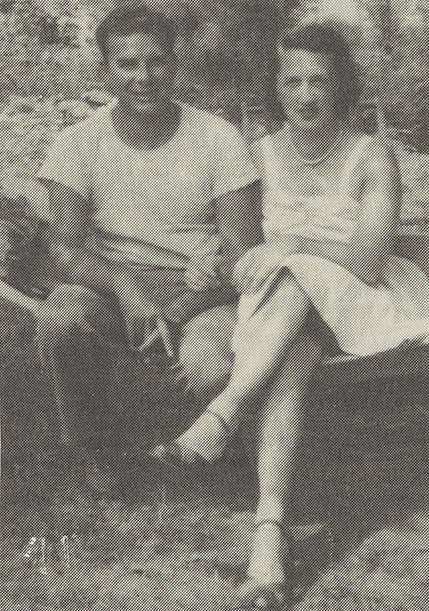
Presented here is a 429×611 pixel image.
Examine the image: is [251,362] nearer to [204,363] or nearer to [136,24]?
[204,363]

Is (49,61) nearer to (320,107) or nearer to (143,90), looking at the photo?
(143,90)

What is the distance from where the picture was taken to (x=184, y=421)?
2.46 m

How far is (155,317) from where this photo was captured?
2529 millimetres

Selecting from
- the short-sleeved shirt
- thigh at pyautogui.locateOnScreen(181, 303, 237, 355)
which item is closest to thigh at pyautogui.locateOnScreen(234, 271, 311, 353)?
thigh at pyautogui.locateOnScreen(181, 303, 237, 355)

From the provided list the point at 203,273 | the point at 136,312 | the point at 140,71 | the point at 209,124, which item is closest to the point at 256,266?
the point at 203,273

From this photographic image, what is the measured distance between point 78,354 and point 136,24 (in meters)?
0.85

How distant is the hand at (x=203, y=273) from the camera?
2.53 meters

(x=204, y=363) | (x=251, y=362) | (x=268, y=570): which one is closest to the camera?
(x=268, y=570)

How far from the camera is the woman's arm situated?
243 centimetres

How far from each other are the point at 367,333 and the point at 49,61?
3.79 ft

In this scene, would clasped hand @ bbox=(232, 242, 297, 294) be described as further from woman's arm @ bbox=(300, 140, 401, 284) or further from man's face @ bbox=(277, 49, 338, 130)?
man's face @ bbox=(277, 49, 338, 130)

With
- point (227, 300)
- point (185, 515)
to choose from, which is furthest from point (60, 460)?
point (227, 300)


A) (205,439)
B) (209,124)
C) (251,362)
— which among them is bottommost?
(205,439)

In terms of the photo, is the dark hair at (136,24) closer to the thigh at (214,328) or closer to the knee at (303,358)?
the thigh at (214,328)
